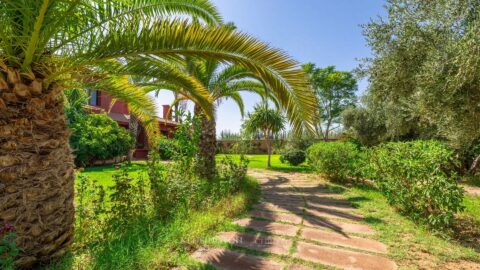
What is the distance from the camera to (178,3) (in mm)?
4582

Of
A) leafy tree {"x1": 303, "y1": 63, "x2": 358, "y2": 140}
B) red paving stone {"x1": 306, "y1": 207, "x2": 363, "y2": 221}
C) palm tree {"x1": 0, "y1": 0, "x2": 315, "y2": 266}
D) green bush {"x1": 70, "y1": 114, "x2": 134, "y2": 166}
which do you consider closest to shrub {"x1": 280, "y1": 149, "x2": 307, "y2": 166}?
green bush {"x1": 70, "y1": 114, "x2": 134, "y2": 166}

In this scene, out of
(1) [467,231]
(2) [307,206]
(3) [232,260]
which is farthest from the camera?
(2) [307,206]

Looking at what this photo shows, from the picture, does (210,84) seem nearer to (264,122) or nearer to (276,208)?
(276,208)

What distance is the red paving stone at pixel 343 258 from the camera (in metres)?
2.86

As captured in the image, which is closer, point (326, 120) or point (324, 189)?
point (324, 189)

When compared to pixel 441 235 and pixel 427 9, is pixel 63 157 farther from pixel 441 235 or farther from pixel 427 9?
pixel 427 9

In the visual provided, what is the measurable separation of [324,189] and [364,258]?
4.87m

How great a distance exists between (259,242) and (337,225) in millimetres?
1532

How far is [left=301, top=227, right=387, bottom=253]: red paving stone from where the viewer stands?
132 inches

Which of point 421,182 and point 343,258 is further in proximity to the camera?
point 421,182

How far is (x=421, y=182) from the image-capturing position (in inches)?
168

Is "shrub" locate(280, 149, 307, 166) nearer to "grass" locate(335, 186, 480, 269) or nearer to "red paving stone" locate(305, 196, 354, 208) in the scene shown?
"red paving stone" locate(305, 196, 354, 208)

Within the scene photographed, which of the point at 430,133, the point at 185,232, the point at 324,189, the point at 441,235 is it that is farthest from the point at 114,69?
the point at 430,133

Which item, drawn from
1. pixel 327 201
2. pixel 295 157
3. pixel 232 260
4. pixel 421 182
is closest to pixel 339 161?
pixel 327 201
